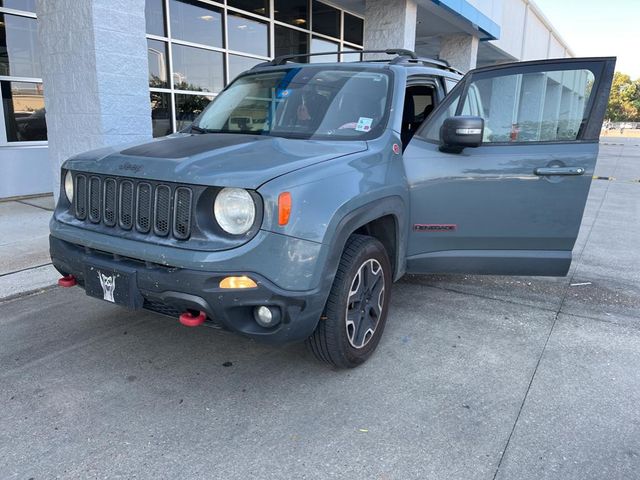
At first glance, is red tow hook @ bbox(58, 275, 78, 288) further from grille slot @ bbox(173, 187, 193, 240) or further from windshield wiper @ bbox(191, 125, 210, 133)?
windshield wiper @ bbox(191, 125, 210, 133)

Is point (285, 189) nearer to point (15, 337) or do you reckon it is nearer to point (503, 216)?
point (503, 216)

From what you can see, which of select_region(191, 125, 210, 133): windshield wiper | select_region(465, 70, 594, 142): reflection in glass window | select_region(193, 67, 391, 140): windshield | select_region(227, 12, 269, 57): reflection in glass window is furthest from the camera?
select_region(227, 12, 269, 57): reflection in glass window

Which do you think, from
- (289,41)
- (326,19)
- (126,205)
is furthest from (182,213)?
(326,19)

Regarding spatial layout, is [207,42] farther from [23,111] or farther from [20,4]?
[23,111]

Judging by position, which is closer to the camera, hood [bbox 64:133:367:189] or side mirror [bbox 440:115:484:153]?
hood [bbox 64:133:367:189]

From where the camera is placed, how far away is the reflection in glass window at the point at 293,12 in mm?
11734

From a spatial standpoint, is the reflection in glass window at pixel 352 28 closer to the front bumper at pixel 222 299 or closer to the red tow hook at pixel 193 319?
the front bumper at pixel 222 299

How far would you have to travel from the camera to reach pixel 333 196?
9.11 feet

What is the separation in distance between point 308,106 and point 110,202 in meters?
1.57

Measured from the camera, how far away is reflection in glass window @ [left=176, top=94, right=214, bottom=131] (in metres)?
9.97

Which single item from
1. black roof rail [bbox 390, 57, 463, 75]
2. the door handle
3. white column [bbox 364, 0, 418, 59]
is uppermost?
white column [bbox 364, 0, 418, 59]

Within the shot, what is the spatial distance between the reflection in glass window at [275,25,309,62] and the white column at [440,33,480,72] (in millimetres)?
5281

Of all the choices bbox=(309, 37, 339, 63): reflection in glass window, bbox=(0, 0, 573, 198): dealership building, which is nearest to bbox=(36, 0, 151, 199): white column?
bbox=(0, 0, 573, 198): dealership building

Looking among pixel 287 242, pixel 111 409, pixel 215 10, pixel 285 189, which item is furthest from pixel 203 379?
pixel 215 10
